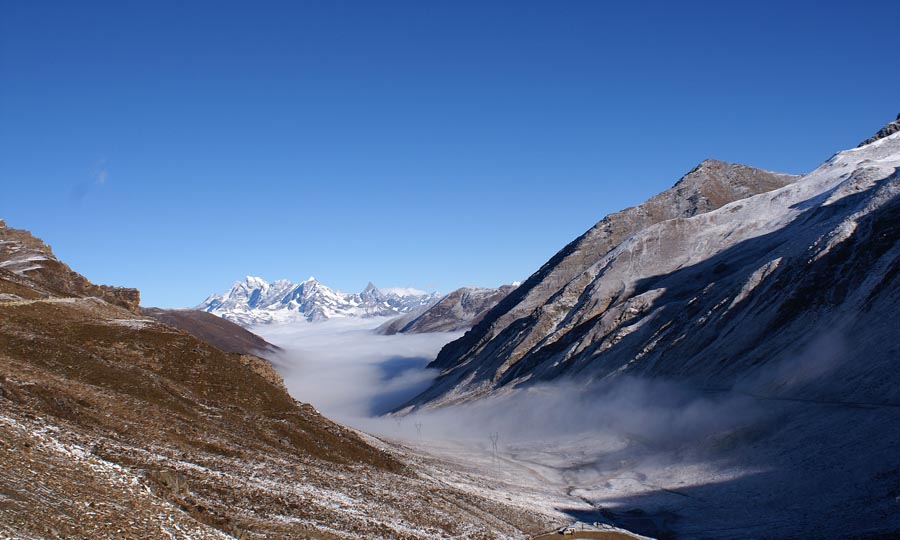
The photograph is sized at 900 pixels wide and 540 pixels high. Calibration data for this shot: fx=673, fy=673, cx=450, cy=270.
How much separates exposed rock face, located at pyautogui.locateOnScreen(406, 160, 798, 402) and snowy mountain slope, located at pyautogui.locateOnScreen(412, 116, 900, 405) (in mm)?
426

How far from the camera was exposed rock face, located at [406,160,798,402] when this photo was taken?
452 ft

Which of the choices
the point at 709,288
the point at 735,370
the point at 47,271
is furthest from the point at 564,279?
the point at 47,271

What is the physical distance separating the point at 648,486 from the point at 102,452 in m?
46.6

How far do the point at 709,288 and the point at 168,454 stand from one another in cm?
8931

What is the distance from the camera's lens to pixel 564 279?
17138 centimetres

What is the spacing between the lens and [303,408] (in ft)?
165

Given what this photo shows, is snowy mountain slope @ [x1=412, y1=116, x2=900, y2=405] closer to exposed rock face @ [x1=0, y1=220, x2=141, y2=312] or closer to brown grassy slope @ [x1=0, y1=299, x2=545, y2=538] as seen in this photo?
brown grassy slope @ [x1=0, y1=299, x2=545, y2=538]

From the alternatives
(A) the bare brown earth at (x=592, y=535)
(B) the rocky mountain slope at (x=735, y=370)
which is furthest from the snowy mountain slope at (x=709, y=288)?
(A) the bare brown earth at (x=592, y=535)

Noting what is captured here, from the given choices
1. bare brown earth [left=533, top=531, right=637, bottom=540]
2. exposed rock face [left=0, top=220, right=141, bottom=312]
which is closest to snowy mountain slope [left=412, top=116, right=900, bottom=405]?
bare brown earth [left=533, top=531, right=637, bottom=540]

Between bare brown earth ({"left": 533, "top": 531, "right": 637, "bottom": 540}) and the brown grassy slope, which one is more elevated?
the brown grassy slope

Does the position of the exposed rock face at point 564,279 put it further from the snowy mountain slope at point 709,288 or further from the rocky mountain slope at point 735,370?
the rocky mountain slope at point 735,370

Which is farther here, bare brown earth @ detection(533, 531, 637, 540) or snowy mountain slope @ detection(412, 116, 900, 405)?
snowy mountain slope @ detection(412, 116, 900, 405)

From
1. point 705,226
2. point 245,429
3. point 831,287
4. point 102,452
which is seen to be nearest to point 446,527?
point 245,429

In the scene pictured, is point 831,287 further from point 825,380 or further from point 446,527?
point 446,527
